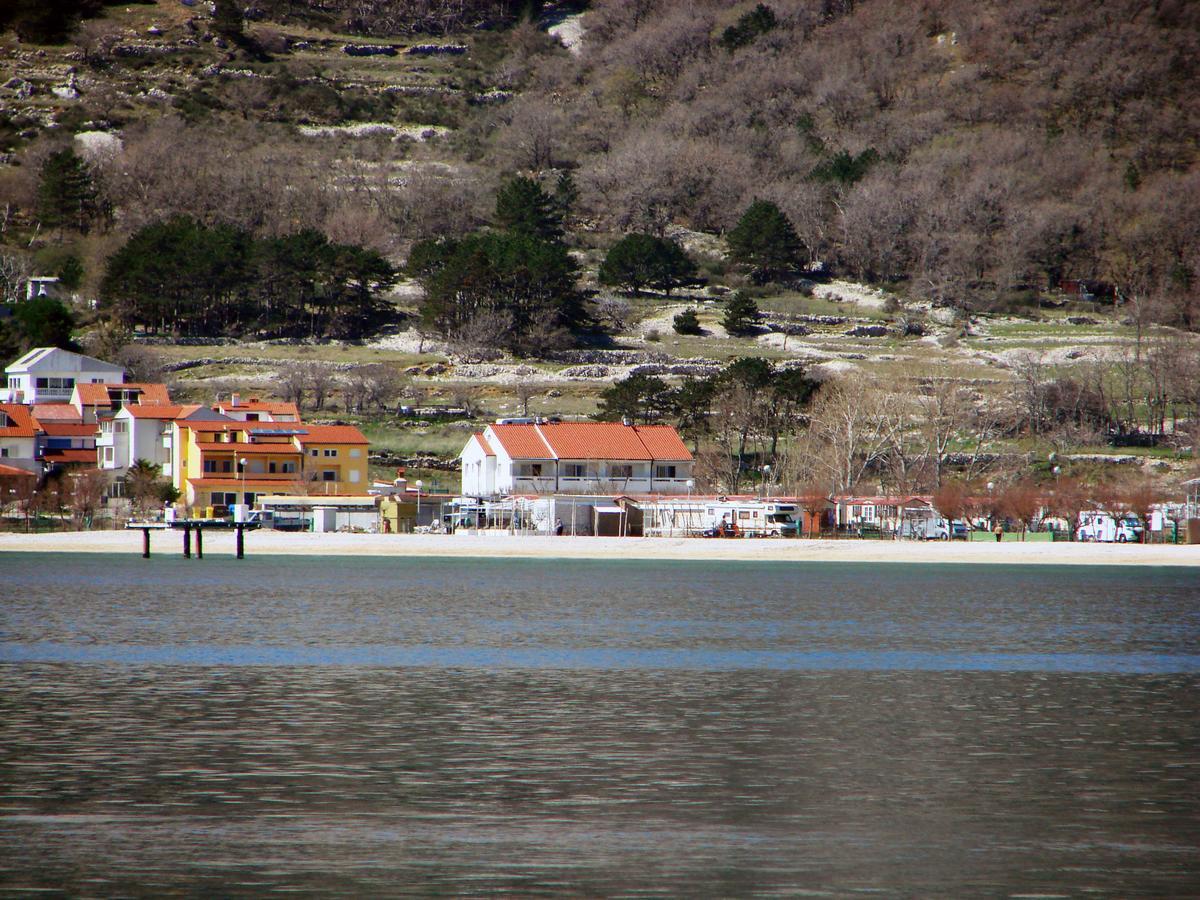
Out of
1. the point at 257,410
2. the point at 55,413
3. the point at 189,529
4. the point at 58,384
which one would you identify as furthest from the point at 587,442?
the point at 58,384

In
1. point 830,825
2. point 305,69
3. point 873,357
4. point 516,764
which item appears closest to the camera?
point 830,825

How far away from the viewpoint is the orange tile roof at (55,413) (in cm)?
8675

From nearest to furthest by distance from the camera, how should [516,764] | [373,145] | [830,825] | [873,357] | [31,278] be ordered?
[830,825]
[516,764]
[873,357]
[31,278]
[373,145]

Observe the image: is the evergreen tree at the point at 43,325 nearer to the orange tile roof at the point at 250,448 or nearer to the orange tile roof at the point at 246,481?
the orange tile roof at the point at 250,448

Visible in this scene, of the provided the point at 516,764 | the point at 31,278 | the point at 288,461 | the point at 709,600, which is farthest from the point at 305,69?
the point at 516,764

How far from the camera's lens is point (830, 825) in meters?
17.0

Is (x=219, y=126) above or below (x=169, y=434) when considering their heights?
above

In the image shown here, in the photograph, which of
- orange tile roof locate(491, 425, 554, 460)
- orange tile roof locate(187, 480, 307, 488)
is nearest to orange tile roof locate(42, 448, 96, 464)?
orange tile roof locate(187, 480, 307, 488)

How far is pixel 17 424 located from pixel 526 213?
5423cm

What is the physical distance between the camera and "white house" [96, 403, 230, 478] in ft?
274

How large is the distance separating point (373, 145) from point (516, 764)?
154505 millimetres

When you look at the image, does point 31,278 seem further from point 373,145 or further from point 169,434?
point 373,145

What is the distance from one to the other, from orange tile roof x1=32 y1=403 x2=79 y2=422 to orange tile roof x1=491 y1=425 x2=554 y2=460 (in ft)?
83.1

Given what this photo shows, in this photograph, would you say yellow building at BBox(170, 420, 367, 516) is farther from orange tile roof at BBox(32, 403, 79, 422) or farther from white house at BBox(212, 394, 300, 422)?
orange tile roof at BBox(32, 403, 79, 422)
